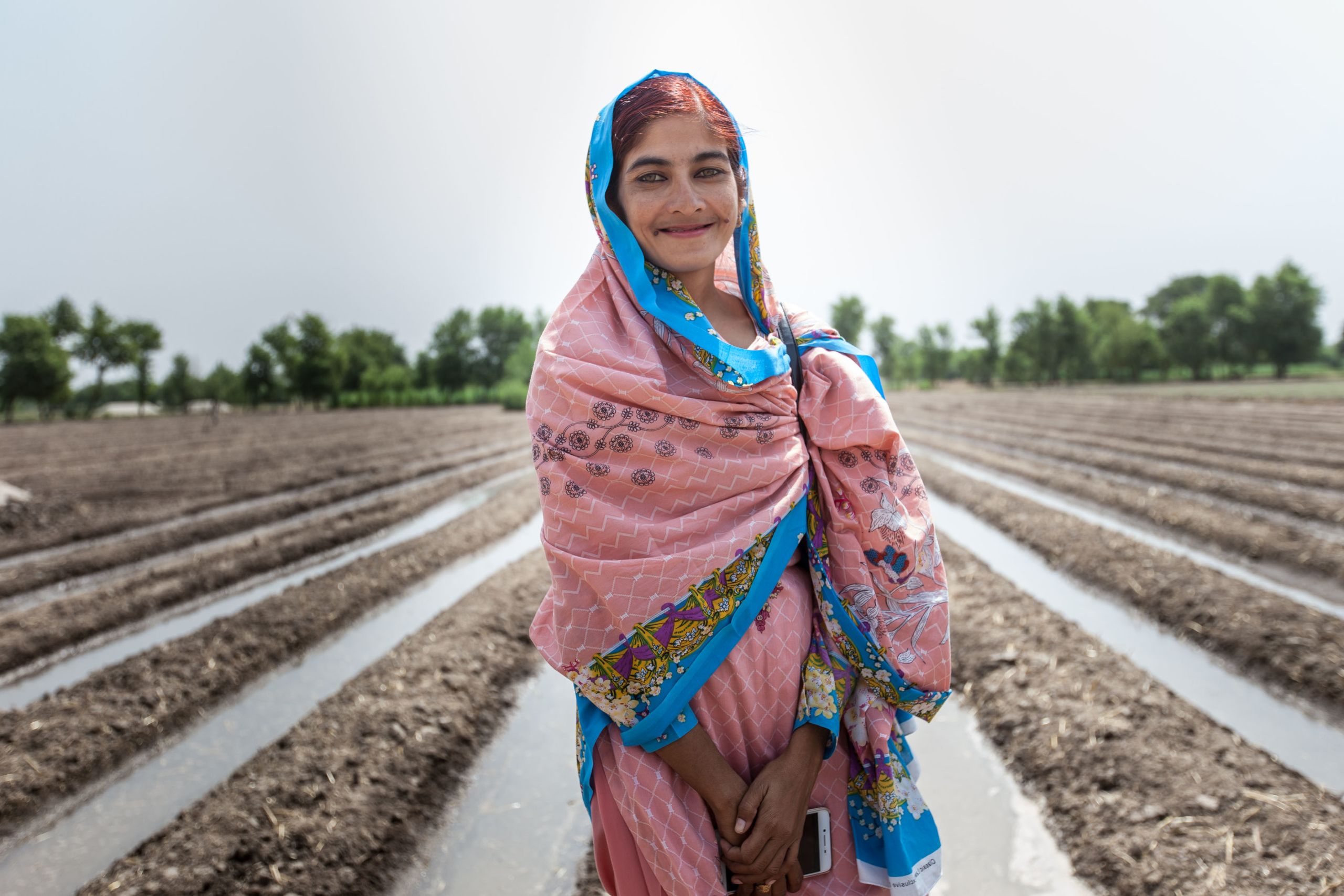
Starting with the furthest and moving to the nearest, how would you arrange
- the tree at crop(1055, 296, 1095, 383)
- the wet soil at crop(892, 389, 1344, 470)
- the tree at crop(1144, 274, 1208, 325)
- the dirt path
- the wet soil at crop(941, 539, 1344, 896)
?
the tree at crop(1144, 274, 1208, 325)
the tree at crop(1055, 296, 1095, 383)
the wet soil at crop(892, 389, 1344, 470)
the dirt path
the wet soil at crop(941, 539, 1344, 896)

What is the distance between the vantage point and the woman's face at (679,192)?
51.7 inches

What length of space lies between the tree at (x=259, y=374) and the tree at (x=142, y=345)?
7.50 m

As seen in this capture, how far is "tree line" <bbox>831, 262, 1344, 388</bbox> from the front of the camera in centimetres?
5300

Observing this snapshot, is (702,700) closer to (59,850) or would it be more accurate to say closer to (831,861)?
(831,861)

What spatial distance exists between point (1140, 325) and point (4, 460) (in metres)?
71.7

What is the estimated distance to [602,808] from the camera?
138 centimetres

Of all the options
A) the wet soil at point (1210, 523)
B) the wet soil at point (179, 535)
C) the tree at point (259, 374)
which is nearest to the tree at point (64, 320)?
the tree at point (259, 374)

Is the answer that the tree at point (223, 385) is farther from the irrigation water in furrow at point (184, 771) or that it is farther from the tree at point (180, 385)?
the irrigation water in furrow at point (184, 771)

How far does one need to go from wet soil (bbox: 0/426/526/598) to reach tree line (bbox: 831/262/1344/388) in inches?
1357

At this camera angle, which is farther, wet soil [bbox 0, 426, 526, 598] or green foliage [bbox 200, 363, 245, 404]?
green foliage [bbox 200, 363, 245, 404]

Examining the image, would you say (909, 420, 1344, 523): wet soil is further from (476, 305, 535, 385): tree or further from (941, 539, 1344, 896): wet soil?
(476, 305, 535, 385): tree

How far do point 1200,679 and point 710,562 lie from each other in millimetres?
5008

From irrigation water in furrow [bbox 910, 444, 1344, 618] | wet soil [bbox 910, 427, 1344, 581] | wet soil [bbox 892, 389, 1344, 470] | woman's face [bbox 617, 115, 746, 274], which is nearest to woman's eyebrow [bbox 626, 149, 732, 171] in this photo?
woman's face [bbox 617, 115, 746, 274]

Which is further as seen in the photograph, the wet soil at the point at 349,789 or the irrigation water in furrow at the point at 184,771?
the irrigation water in furrow at the point at 184,771
